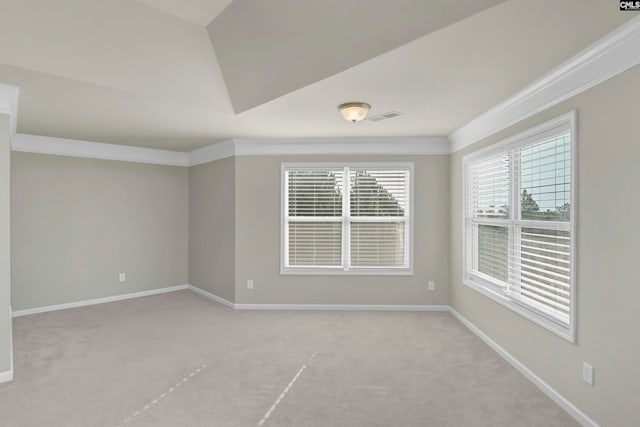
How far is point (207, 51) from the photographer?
2859 mm

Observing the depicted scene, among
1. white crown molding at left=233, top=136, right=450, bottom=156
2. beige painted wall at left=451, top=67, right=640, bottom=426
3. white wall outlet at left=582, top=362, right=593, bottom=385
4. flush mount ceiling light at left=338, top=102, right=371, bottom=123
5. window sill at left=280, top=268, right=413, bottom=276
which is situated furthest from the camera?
window sill at left=280, top=268, right=413, bottom=276

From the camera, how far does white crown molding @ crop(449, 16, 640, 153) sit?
200cm

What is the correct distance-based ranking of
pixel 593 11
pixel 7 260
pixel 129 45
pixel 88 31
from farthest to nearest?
pixel 7 260
pixel 129 45
pixel 88 31
pixel 593 11

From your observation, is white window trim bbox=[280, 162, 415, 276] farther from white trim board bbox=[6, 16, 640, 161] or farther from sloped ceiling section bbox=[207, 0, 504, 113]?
sloped ceiling section bbox=[207, 0, 504, 113]

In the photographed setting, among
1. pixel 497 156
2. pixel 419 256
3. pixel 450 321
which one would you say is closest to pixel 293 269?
pixel 419 256

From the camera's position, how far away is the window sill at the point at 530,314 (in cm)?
259

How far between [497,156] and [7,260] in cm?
459

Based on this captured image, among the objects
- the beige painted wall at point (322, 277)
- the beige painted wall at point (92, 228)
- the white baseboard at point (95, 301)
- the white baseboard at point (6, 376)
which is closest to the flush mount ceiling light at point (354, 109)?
the beige painted wall at point (322, 277)

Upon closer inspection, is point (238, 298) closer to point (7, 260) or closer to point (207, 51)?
point (7, 260)

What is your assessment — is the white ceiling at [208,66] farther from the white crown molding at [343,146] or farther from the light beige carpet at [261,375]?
the light beige carpet at [261,375]

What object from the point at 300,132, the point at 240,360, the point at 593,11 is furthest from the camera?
the point at 300,132

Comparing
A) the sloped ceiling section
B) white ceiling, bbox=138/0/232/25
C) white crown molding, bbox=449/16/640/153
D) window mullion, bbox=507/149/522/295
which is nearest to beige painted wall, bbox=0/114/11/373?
white ceiling, bbox=138/0/232/25

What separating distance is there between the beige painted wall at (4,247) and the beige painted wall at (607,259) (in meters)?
4.37

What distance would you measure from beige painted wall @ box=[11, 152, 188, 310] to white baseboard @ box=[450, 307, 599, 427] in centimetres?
481
